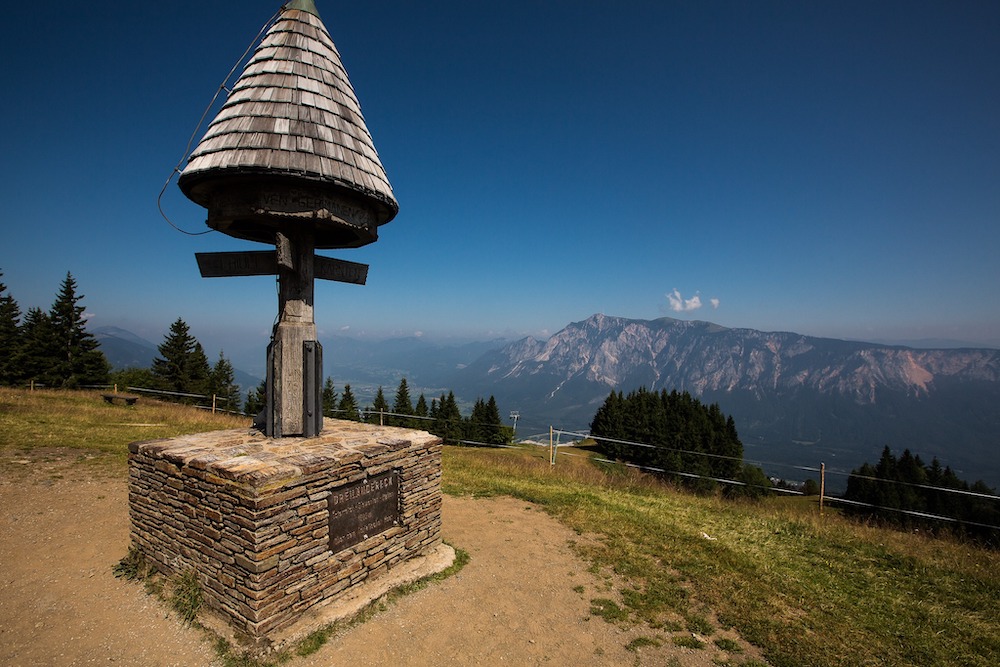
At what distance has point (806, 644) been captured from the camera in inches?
205

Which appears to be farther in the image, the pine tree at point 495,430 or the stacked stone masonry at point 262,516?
the pine tree at point 495,430

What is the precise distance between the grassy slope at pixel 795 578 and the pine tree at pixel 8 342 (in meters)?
→ 46.4

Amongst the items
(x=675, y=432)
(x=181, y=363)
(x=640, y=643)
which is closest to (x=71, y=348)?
(x=181, y=363)

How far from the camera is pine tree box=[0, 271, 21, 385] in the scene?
36.6m

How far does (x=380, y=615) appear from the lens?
5.54m

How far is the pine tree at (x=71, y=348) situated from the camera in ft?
129

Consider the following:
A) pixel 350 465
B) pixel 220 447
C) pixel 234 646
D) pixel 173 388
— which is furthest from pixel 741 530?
pixel 173 388

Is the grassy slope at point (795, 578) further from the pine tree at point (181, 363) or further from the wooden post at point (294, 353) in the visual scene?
the pine tree at point (181, 363)

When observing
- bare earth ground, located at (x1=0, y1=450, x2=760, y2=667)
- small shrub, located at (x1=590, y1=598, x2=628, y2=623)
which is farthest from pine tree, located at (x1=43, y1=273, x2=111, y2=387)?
small shrub, located at (x1=590, y1=598, x2=628, y2=623)

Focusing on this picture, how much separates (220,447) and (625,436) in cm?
5460

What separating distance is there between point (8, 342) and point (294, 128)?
50467 millimetres

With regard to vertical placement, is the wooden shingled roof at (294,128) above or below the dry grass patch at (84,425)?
above

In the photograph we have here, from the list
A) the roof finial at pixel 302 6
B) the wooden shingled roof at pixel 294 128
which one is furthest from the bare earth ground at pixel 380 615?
the roof finial at pixel 302 6

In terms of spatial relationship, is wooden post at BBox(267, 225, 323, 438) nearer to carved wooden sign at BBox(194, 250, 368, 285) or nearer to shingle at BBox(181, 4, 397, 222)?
carved wooden sign at BBox(194, 250, 368, 285)
